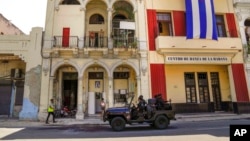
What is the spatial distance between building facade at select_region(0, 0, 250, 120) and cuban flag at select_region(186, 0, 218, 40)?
65cm

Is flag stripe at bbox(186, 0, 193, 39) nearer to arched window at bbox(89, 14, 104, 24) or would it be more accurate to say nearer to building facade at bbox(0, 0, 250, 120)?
building facade at bbox(0, 0, 250, 120)

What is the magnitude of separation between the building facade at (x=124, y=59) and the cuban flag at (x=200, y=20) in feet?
2.14

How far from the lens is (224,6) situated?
20547mm

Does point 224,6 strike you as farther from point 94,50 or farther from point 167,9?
point 94,50

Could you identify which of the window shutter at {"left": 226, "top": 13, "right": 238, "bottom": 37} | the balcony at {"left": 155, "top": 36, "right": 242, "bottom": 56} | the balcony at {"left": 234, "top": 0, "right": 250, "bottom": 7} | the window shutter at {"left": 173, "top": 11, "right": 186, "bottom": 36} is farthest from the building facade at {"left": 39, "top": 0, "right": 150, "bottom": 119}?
the balcony at {"left": 234, "top": 0, "right": 250, "bottom": 7}

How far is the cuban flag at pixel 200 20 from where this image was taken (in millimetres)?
18406

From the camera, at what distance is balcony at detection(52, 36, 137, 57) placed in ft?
58.1

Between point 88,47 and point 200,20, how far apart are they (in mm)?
10161

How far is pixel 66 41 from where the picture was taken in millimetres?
18266

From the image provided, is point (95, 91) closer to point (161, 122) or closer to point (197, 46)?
point (161, 122)

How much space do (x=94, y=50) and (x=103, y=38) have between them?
1988 millimetres

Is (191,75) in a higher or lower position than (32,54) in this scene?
lower

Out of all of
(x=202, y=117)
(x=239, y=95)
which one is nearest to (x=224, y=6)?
(x=239, y=95)

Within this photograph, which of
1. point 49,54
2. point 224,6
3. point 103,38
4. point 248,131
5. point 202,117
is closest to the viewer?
point 248,131
